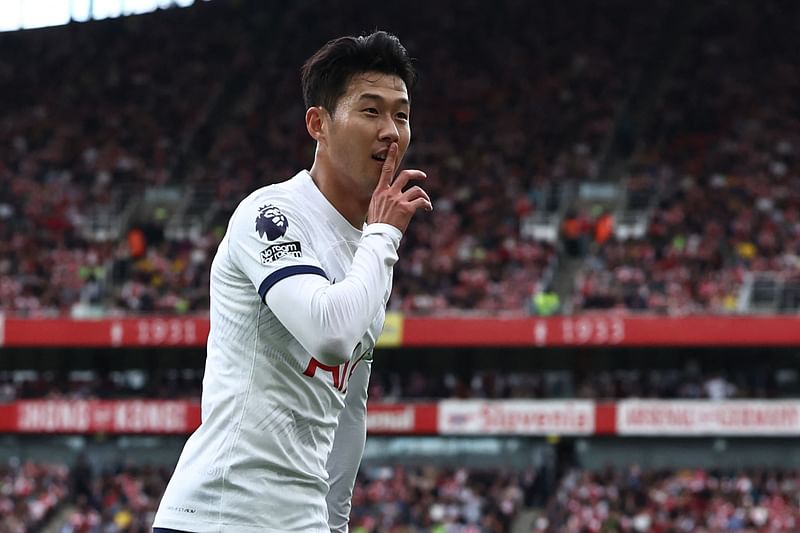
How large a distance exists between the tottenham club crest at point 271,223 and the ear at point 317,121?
0.27 metres

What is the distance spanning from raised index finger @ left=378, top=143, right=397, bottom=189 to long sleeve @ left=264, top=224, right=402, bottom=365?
19 centimetres

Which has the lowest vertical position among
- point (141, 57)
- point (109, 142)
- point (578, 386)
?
point (578, 386)

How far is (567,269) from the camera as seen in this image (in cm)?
2678

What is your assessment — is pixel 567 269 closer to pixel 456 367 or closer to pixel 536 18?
pixel 456 367

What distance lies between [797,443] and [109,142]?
17.3m

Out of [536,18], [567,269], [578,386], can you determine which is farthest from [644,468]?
[536,18]

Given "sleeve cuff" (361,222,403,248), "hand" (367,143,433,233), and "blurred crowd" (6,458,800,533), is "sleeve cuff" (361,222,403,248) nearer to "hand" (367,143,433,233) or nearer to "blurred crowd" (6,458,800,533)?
"hand" (367,143,433,233)

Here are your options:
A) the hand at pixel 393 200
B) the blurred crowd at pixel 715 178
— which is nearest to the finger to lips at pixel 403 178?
the hand at pixel 393 200

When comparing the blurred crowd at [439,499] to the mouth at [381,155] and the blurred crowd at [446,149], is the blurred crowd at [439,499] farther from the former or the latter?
the mouth at [381,155]

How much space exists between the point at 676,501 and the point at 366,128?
70.0 ft

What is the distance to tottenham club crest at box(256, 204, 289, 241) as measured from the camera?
307 centimetres

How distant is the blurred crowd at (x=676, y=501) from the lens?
22547 mm

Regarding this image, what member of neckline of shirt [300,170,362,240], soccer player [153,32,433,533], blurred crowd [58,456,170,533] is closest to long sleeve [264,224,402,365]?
soccer player [153,32,433,533]

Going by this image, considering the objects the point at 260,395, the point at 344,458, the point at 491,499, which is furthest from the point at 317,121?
the point at 491,499
